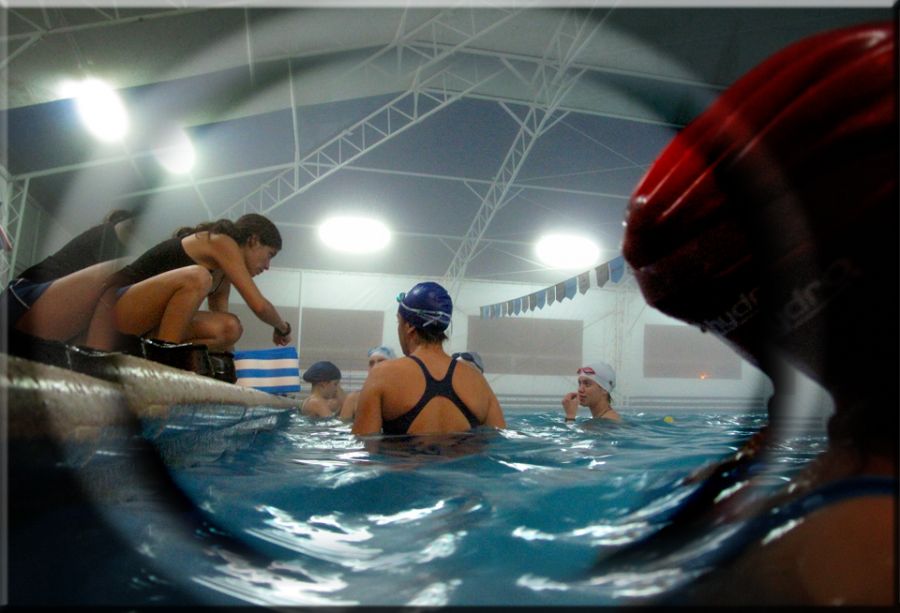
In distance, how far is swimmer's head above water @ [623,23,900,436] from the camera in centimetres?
65

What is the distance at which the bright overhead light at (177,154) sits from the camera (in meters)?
9.66

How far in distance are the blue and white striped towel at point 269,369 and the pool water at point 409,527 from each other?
248 centimetres

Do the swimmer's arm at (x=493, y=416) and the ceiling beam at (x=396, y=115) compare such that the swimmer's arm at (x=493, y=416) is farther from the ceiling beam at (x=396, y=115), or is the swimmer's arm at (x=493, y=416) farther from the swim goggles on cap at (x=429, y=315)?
the ceiling beam at (x=396, y=115)

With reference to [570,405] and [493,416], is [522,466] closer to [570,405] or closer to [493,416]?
[493,416]

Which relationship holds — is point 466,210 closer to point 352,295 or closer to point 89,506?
point 352,295

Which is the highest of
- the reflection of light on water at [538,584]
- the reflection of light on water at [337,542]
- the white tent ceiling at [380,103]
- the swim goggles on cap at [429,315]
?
the white tent ceiling at [380,103]

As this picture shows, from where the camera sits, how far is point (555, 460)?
8.41 ft

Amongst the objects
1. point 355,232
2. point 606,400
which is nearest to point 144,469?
point 606,400

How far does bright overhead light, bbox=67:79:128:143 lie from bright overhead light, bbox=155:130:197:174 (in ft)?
3.03

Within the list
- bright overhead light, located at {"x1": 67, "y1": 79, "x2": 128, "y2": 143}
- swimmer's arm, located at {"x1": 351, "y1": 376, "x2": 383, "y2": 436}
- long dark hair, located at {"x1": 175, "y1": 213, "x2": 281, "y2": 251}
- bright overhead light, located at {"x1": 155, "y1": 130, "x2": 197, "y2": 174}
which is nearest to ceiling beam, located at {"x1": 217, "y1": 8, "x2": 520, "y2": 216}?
bright overhead light, located at {"x1": 155, "y1": 130, "x2": 197, "y2": 174}

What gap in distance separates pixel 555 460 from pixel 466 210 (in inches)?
482

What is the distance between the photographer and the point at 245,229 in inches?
146

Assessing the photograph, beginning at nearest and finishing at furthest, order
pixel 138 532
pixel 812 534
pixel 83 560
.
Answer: pixel 812 534, pixel 83 560, pixel 138 532

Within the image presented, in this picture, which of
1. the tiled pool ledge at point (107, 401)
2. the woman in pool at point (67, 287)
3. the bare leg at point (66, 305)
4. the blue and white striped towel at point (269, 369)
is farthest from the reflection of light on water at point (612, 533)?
the blue and white striped towel at point (269, 369)
